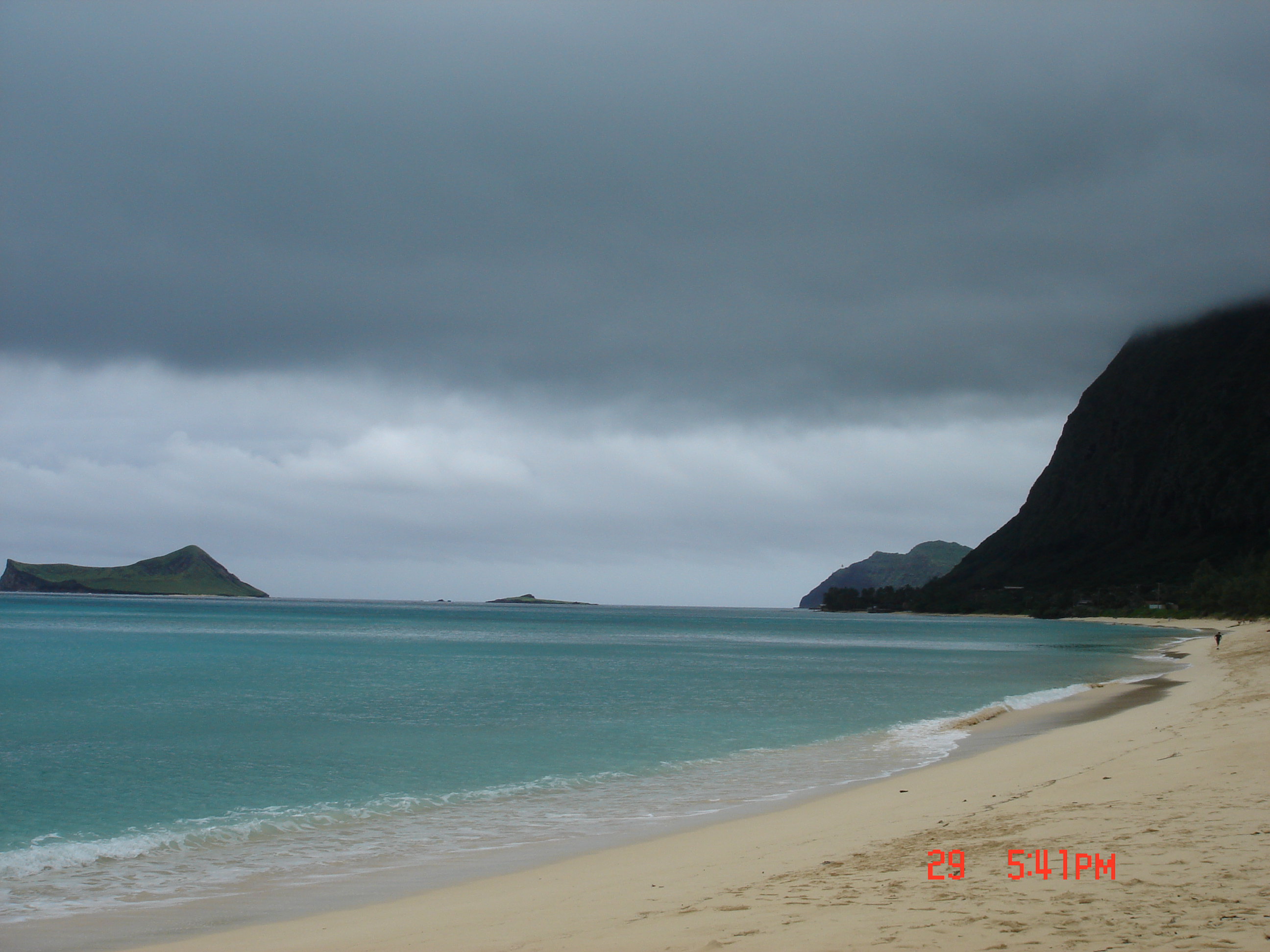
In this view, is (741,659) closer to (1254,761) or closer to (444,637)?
(444,637)

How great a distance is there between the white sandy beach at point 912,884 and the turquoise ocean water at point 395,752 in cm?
283

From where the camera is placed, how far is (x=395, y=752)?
24.6 m

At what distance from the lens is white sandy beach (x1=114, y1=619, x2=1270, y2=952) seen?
704cm

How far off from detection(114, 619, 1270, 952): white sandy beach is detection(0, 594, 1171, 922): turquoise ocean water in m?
2.83

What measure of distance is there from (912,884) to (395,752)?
18880 mm

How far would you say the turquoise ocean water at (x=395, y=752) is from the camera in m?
14.4

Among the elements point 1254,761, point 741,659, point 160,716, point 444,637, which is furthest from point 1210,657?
point 444,637

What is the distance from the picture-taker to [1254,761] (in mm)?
13844
